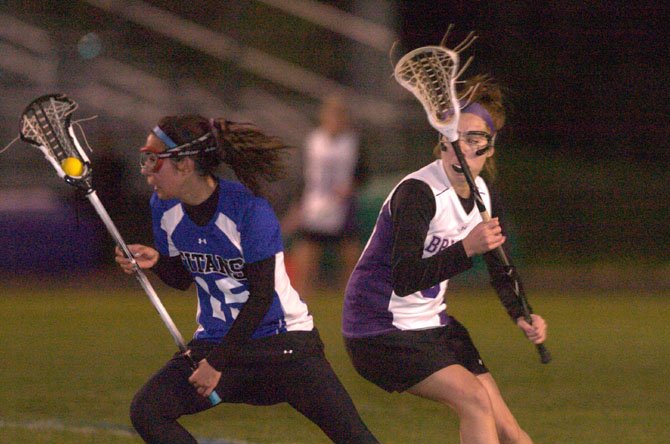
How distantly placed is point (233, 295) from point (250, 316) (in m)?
0.22

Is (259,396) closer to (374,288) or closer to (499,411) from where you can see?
(374,288)

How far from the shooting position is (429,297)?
532 centimetres

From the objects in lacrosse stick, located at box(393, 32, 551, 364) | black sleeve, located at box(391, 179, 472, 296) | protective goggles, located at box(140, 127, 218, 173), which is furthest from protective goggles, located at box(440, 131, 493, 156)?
protective goggles, located at box(140, 127, 218, 173)

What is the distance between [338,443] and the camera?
190 inches

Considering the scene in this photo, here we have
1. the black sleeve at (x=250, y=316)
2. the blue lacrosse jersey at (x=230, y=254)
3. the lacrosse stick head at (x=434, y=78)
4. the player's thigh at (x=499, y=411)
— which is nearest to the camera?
the black sleeve at (x=250, y=316)

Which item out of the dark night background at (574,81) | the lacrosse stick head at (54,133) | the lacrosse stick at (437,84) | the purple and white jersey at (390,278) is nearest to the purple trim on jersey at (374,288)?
the purple and white jersey at (390,278)

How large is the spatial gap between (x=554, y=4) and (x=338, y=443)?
2280cm

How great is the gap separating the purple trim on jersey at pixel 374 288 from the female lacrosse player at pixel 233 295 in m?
0.29

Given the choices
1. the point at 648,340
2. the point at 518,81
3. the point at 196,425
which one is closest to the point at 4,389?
the point at 196,425

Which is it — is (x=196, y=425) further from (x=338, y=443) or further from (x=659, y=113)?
(x=659, y=113)

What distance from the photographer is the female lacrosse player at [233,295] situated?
4.82 metres

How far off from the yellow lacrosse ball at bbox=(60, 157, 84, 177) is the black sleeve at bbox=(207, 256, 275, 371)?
727 millimetres

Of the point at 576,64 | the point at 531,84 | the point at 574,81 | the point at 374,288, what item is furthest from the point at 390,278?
the point at 576,64

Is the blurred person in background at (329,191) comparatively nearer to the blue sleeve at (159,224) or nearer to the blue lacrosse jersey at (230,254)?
the blue sleeve at (159,224)
